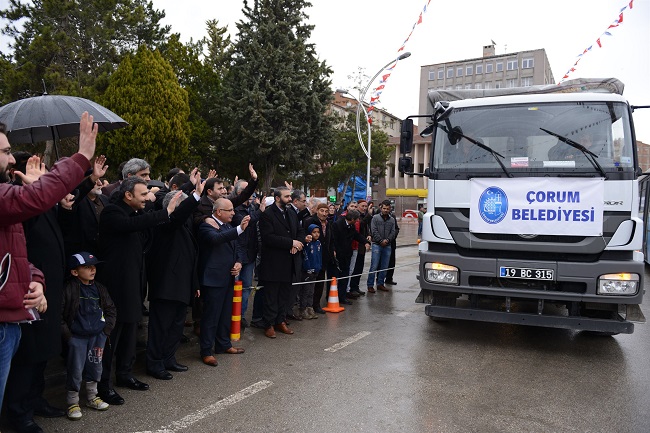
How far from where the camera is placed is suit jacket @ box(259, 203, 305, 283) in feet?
22.2

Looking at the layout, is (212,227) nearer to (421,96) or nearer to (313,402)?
(313,402)

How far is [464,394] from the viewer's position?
189 inches

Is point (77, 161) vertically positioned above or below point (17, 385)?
above

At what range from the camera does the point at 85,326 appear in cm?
411

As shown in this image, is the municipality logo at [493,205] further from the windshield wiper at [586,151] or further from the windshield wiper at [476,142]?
the windshield wiper at [586,151]

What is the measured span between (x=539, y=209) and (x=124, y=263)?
4.67 metres

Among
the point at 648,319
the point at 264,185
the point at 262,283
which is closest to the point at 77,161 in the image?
the point at 262,283

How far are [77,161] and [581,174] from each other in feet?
17.8

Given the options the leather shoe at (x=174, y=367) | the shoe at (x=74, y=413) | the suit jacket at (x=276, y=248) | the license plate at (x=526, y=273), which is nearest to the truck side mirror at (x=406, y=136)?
the suit jacket at (x=276, y=248)

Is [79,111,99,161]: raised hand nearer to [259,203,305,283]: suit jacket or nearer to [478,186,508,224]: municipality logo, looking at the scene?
[259,203,305,283]: suit jacket

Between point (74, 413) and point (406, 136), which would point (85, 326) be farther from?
point (406, 136)

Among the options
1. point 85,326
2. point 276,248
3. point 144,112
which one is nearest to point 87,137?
point 85,326

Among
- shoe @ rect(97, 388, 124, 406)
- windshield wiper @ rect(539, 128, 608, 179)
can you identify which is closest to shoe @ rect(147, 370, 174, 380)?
shoe @ rect(97, 388, 124, 406)

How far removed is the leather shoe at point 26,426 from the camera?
3.67m
